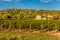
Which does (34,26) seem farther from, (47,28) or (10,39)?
(10,39)

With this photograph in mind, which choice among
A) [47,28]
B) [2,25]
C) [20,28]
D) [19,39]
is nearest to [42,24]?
[47,28]

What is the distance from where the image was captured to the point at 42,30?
72.9 ft

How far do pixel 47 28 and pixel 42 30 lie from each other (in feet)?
3.18

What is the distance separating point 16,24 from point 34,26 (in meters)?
2.07

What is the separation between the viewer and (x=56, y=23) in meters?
23.0

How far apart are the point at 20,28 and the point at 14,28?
684 millimetres

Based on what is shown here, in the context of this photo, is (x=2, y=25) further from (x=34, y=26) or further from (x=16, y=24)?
(x=34, y=26)

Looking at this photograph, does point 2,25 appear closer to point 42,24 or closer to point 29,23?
point 29,23

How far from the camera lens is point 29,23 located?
23.4 metres

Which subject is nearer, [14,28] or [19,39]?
[19,39]

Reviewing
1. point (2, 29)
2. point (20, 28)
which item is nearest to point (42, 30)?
point (20, 28)

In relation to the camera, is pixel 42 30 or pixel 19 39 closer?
pixel 19 39

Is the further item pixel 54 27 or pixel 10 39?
pixel 54 27

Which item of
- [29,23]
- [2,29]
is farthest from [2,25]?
[29,23]
